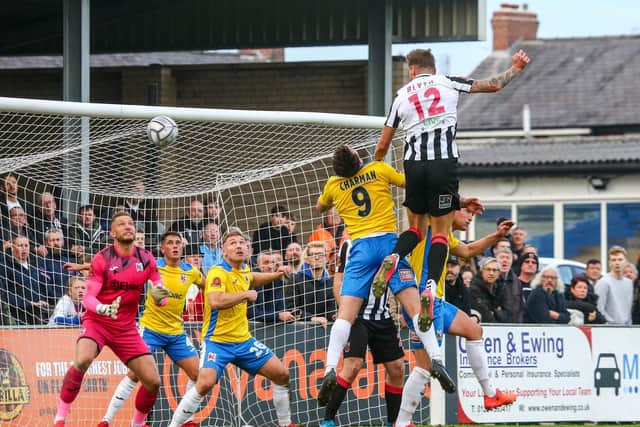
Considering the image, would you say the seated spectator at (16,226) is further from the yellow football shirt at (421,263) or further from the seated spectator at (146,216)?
the yellow football shirt at (421,263)

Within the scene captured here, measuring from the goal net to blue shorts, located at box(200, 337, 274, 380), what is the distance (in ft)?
6.12

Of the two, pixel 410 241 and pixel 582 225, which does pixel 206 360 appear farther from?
pixel 582 225

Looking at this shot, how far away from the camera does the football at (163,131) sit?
1261 cm

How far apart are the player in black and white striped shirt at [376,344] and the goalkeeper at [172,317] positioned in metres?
1.52

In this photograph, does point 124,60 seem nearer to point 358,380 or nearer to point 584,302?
point 584,302

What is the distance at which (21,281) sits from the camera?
1348 cm

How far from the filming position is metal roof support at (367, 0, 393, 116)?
58.3 feet

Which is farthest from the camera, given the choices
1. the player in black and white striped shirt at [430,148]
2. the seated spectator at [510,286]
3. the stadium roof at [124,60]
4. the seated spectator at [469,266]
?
the stadium roof at [124,60]

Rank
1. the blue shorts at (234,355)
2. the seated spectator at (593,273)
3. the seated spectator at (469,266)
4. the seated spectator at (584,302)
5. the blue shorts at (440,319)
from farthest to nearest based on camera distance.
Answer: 1. the seated spectator at (593,273)
2. the seated spectator at (584,302)
3. the seated spectator at (469,266)
4. the blue shorts at (234,355)
5. the blue shorts at (440,319)

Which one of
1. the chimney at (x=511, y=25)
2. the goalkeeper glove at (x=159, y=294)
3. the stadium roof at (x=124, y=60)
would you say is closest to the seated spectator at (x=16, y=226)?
the goalkeeper glove at (x=159, y=294)

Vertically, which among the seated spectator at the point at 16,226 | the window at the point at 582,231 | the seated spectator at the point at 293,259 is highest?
the seated spectator at the point at 16,226

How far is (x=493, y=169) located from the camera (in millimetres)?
34031

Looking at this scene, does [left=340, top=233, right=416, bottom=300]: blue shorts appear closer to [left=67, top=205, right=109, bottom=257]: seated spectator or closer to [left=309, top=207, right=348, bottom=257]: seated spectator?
[left=309, top=207, right=348, bottom=257]: seated spectator

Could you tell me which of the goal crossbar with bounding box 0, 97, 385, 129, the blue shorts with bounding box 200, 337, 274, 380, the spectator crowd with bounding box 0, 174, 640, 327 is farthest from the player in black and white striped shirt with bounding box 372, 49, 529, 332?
the goal crossbar with bounding box 0, 97, 385, 129
